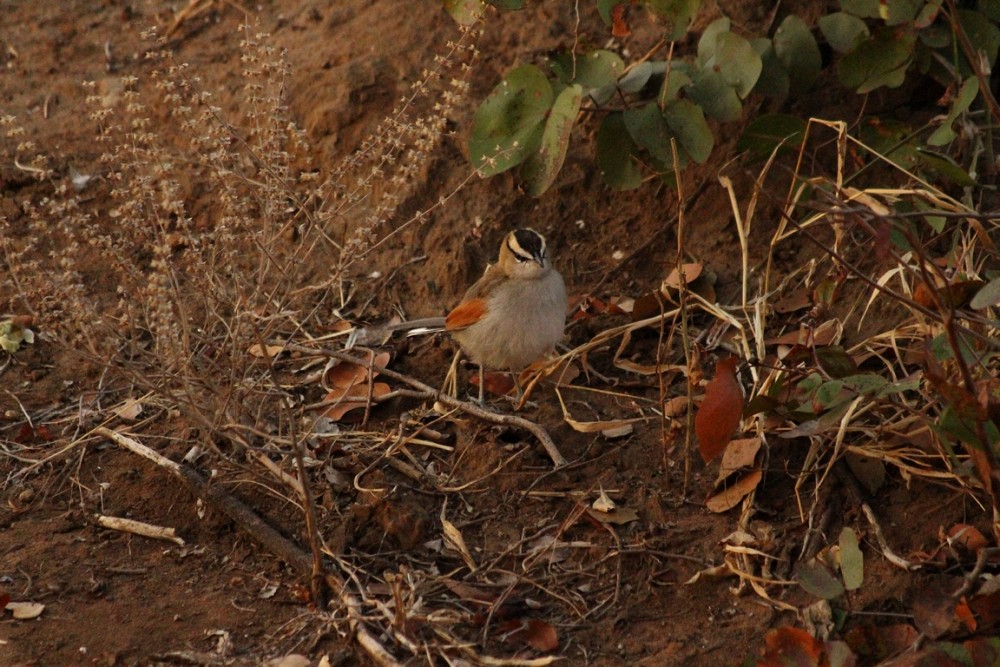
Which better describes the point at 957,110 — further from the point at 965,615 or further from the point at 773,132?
the point at 965,615

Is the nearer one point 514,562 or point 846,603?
point 846,603

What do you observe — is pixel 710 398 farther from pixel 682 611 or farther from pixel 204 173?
pixel 204 173

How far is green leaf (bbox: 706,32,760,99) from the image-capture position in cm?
592

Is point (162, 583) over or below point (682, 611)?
over

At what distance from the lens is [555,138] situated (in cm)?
596

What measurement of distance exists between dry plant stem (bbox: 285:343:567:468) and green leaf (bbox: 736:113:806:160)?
1.86 m

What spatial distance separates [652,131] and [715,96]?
1.19ft

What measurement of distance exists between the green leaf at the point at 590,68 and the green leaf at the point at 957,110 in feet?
5.23

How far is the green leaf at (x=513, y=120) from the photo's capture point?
6.10 m

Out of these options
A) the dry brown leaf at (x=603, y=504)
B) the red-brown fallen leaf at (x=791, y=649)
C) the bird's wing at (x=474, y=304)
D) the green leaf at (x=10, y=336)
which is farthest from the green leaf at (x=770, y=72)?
the green leaf at (x=10, y=336)

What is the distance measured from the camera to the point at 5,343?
6.76 meters

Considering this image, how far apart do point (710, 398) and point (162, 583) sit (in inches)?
96.0

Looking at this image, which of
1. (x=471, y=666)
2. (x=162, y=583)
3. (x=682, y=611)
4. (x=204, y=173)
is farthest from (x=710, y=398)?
(x=204, y=173)

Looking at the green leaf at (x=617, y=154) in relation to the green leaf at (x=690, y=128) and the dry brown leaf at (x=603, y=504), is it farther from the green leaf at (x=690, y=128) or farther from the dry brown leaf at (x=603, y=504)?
the dry brown leaf at (x=603, y=504)
